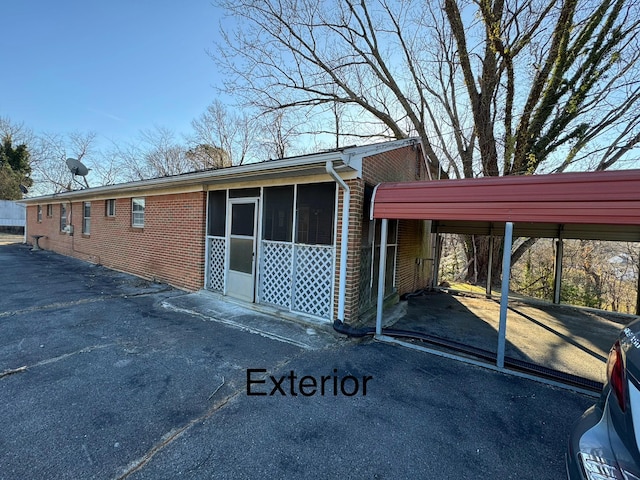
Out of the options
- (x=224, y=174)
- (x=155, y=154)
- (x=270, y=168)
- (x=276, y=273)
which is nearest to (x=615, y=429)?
(x=270, y=168)

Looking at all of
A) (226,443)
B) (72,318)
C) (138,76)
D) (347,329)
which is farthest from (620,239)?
(138,76)

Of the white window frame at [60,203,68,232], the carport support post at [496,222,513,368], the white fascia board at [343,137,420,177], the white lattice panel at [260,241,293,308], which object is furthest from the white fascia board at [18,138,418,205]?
the white window frame at [60,203,68,232]

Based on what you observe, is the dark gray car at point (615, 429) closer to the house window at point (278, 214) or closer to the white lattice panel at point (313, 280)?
the white lattice panel at point (313, 280)

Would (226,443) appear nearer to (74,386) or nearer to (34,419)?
(34,419)

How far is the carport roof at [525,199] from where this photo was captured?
2.99 metres

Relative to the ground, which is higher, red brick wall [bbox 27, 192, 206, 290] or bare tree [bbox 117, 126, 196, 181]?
bare tree [bbox 117, 126, 196, 181]

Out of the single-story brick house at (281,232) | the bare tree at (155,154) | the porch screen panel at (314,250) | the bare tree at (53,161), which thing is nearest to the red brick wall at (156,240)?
the single-story brick house at (281,232)

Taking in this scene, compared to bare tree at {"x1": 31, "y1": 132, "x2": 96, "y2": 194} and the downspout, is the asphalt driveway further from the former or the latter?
bare tree at {"x1": 31, "y1": 132, "x2": 96, "y2": 194}

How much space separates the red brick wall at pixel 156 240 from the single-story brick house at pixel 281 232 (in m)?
0.03

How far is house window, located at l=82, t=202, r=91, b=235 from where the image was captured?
11234 millimetres

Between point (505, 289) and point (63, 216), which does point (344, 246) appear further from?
point (63, 216)

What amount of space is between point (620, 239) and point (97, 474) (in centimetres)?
1091

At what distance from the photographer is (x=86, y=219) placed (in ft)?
37.5

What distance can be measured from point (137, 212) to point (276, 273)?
5.88 meters
